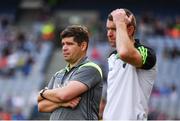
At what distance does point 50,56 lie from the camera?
2123cm

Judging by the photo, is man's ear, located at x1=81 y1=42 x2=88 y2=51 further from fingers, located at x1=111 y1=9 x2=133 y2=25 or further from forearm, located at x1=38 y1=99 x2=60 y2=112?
fingers, located at x1=111 y1=9 x2=133 y2=25

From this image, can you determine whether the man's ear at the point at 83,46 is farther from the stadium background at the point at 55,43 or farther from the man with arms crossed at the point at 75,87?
the stadium background at the point at 55,43

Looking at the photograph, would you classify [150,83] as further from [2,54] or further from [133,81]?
[2,54]

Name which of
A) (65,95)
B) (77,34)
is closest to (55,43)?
(77,34)

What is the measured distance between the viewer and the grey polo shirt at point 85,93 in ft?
16.6

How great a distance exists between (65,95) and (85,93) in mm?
198

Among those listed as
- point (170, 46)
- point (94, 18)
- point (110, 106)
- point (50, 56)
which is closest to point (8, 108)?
point (50, 56)

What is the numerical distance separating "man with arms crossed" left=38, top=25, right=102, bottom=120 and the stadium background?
10390 mm

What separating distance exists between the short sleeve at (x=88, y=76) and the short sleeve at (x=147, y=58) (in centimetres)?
62

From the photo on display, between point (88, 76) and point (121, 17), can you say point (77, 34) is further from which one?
point (121, 17)

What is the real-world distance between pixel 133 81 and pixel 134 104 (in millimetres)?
167

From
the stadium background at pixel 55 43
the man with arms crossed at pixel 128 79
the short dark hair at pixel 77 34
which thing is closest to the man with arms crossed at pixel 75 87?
the short dark hair at pixel 77 34

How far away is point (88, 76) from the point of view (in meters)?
5.12

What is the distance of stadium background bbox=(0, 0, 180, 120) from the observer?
17688 mm
